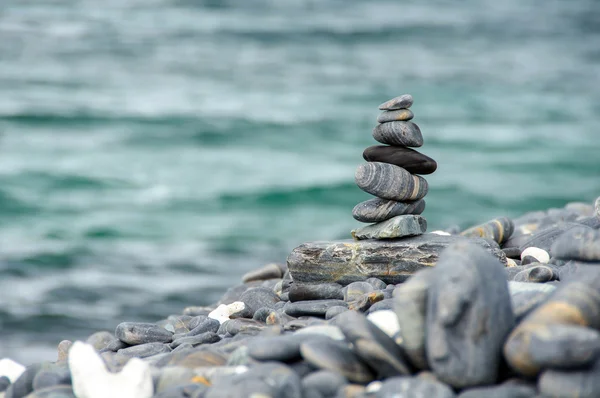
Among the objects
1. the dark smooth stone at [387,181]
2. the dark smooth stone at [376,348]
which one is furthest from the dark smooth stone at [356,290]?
the dark smooth stone at [376,348]

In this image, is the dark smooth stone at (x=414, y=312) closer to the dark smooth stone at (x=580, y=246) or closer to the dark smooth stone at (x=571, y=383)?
the dark smooth stone at (x=571, y=383)

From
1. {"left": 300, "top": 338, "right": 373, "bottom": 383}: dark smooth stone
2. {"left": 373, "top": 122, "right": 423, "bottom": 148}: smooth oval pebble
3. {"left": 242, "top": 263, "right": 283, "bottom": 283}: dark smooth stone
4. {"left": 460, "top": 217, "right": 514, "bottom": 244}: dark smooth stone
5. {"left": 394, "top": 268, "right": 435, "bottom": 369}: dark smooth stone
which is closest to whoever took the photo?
{"left": 394, "top": 268, "right": 435, "bottom": 369}: dark smooth stone

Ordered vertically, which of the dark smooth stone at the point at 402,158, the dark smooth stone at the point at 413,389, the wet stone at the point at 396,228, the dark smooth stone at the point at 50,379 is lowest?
the dark smooth stone at the point at 50,379

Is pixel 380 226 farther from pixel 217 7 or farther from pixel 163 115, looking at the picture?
pixel 217 7

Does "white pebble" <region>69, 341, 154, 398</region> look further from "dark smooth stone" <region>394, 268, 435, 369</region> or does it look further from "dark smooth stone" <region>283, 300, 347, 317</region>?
"dark smooth stone" <region>283, 300, 347, 317</region>

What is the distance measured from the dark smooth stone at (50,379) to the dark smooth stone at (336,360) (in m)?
1.29

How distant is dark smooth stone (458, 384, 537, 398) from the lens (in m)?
3.04

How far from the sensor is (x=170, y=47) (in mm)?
30656

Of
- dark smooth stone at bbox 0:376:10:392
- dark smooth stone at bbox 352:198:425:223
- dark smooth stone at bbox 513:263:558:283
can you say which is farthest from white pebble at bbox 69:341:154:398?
dark smooth stone at bbox 513:263:558:283

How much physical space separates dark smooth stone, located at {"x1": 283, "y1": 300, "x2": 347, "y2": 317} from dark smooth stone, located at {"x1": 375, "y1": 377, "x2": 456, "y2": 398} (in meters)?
1.65

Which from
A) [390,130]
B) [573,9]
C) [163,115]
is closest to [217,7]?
[163,115]

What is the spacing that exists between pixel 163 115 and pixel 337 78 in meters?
7.45

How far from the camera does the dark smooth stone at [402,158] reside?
212 inches

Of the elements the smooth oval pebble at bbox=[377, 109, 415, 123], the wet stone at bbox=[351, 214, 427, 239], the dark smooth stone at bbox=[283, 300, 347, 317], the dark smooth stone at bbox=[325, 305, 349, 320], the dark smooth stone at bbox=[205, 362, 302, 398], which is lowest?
the dark smooth stone at bbox=[283, 300, 347, 317]
